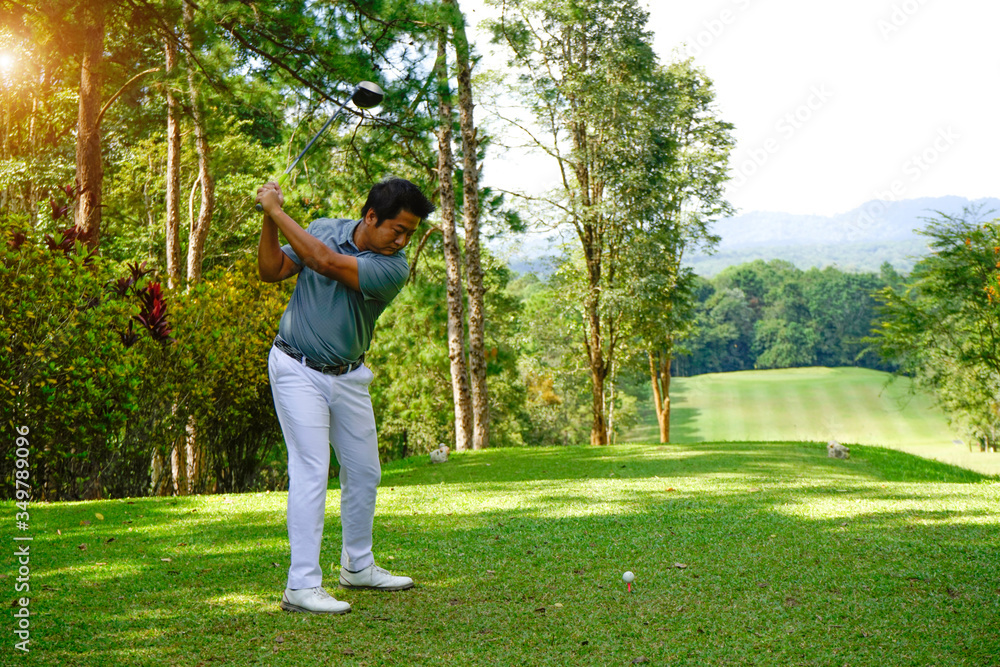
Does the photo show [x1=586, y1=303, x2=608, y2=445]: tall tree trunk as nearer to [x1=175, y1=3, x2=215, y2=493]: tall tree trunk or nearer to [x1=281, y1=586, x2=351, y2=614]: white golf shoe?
[x1=175, y1=3, x2=215, y2=493]: tall tree trunk

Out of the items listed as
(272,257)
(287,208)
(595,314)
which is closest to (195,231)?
(287,208)

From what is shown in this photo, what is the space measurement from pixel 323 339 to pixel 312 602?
113 centimetres

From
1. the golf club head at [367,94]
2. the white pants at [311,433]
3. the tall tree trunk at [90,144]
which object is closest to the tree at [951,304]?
the golf club head at [367,94]

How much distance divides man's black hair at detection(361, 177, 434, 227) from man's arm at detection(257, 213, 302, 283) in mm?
432

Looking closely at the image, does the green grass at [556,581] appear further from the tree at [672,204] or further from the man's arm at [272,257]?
the tree at [672,204]

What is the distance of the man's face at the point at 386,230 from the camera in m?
3.48

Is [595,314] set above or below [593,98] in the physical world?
below

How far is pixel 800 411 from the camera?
62719mm

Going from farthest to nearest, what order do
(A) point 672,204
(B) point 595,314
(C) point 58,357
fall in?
(A) point 672,204
(B) point 595,314
(C) point 58,357

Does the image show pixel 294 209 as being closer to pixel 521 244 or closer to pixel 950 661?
pixel 521 244

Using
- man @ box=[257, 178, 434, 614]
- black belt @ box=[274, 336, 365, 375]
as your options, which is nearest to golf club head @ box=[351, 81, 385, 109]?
man @ box=[257, 178, 434, 614]

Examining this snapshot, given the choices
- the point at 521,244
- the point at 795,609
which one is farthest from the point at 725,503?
the point at 521,244

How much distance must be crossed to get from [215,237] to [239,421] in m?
13.4

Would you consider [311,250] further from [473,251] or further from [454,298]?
[473,251]
